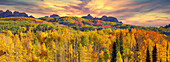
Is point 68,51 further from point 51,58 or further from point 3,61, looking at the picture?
point 3,61

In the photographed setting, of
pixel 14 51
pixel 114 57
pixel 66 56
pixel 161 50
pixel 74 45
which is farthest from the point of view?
pixel 74 45

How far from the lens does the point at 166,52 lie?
113312mm

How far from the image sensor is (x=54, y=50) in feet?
386

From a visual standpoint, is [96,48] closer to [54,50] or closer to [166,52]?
[54,50]

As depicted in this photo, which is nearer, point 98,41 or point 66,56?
point 66,56

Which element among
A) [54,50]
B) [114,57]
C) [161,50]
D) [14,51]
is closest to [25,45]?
[14,51]

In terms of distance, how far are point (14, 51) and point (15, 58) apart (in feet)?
30.0

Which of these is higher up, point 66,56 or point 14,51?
point 14,51

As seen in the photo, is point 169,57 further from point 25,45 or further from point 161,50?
point 25,45

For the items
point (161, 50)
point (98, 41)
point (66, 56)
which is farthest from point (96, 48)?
point (161, 50)

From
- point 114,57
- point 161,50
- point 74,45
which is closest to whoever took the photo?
point 114,57

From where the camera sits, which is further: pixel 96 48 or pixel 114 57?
pixel 96 48

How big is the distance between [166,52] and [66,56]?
97504 mm

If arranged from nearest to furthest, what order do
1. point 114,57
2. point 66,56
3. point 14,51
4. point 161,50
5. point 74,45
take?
point 114,57, point 161,50, point 14,51, point 66,56, point 74,45
